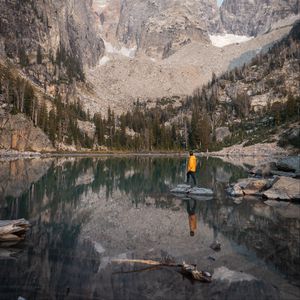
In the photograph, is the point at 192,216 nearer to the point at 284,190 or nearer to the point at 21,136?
the point at 284,190

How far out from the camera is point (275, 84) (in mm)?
191250

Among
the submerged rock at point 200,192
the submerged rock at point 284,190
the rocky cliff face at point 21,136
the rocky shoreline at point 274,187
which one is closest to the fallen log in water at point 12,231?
the submerged rock at point 200,192

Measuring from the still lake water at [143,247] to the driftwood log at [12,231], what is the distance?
16.1 inches

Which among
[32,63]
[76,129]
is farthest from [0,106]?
[32,63]

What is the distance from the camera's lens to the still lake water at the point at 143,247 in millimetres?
11086

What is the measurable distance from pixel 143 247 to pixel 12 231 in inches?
244

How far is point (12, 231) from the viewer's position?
Answer: 54.6ft

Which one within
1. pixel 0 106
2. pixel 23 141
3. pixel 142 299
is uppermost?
pixel 0 106

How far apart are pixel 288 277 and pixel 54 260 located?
827cm

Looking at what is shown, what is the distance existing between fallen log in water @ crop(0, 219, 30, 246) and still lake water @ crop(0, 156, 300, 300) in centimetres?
40

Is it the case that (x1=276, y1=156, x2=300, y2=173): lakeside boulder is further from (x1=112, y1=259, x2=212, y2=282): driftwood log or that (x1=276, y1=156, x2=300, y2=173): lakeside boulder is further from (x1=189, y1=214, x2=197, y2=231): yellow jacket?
(x1=112, y1=259, x2=212, y2=282): driftwood log

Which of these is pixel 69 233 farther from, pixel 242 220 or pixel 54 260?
pixel 242 220

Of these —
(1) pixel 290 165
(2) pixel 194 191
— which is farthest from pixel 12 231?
(1) pixel 290 165

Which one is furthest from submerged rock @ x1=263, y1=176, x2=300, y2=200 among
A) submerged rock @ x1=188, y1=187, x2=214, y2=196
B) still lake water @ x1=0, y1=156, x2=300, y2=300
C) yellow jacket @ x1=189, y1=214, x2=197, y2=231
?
yellow jacket @ x1=189, y1=214, x2=197, y2=231
